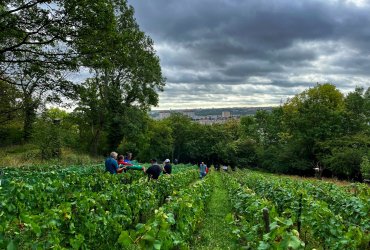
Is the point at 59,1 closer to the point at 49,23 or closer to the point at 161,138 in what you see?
the point at 49,23

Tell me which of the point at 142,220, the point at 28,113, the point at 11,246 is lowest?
the point at 142,220

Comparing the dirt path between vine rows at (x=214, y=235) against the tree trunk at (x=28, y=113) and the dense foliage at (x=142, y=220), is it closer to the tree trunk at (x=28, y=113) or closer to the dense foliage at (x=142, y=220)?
the dense foliage at (x=142, y=220)

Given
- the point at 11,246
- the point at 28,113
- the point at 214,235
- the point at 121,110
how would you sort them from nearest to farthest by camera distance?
1. the point at 11,246
2. the point at 214,235
3. the point at 28,113
4. the point at 121,110

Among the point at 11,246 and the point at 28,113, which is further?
the point at 28,113

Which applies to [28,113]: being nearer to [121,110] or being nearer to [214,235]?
[121,110]

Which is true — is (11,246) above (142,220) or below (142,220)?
above

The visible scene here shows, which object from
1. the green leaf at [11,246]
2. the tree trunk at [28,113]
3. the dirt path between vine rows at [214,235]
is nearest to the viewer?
the green leaf at [11,246]

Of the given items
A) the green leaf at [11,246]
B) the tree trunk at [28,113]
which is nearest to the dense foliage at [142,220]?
the green leaf at [11,246]

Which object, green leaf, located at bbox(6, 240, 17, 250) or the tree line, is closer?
green leaf, located at bbox(6, 240, 17, 250)

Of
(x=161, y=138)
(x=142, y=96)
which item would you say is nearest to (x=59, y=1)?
(x=142, y=96)

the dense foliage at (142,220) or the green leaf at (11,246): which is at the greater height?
the green leaf at (11,246)

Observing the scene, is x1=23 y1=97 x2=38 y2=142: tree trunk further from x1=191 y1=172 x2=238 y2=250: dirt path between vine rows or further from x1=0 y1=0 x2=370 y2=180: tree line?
x1=191 y1=172 x2=238 y2=250: dirt path between vine rows

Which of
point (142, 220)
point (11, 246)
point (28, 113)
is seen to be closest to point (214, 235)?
point (142, 220)

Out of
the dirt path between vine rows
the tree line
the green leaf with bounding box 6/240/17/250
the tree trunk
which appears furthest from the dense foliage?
the tree trunk
